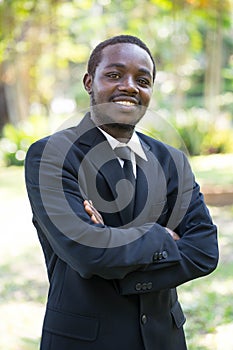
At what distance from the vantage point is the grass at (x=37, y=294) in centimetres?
474

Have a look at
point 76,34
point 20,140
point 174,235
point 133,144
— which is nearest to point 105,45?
point 133,144

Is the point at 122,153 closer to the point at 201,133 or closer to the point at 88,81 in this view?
the point at 88,81

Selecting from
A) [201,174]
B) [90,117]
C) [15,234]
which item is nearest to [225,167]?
[201,174]

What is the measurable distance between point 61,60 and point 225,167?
36.1 ft

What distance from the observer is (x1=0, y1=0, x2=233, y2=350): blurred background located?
525cm

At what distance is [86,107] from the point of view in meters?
2.49

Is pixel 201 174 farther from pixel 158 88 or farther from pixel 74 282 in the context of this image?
pixel 158 88

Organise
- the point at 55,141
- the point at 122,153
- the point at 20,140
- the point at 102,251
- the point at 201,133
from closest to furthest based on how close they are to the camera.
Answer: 1. the point at 102,251
2. the point at 55,141
3. the point at 122,153
4. the point at 20,140
5. the point at 201,133

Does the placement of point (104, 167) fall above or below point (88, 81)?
below

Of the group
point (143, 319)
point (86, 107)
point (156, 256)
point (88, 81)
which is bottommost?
point (143, 319)

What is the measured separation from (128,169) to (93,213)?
0.24 meters

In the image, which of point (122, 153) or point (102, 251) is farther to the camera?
point (122, 153)

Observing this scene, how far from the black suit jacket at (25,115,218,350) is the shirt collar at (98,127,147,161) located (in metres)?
0.02

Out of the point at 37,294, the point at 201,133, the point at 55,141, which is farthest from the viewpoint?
the point at 201,133
